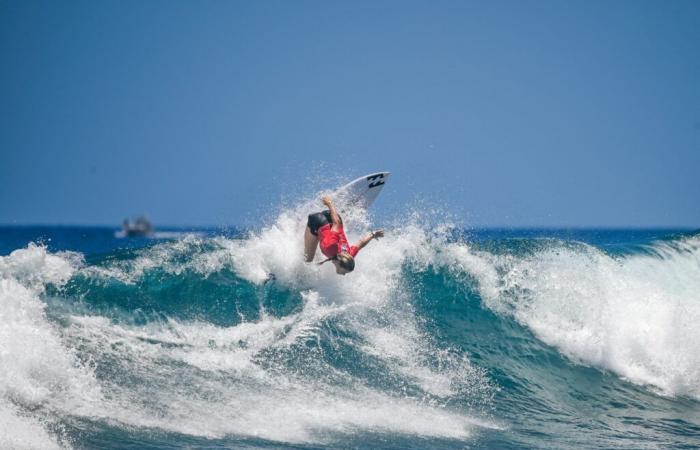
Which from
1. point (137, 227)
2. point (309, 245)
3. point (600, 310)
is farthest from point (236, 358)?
point (137, 227)

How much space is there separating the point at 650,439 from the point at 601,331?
3.07 m

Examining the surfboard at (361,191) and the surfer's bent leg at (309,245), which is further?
the surfboard at (361,191)

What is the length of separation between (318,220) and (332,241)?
0.54 meters

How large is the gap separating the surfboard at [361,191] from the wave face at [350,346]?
269mm

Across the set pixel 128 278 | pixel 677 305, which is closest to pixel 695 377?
pixel 677 305

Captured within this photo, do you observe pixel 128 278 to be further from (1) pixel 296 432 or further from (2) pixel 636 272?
(2) pixel 636 272

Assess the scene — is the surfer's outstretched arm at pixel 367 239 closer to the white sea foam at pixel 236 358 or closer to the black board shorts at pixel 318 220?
the black board shorts at pixel 318 220

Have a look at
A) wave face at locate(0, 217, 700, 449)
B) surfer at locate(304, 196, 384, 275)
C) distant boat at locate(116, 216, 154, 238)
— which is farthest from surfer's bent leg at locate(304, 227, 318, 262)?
distant boat at locate(116, 216, 154, 238)

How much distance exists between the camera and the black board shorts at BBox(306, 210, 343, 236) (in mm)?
10375

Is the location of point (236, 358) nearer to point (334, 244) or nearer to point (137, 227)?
point (334, 244)

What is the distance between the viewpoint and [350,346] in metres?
9.27

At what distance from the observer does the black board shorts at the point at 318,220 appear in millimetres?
10375

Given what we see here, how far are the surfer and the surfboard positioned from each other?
1.75 metres

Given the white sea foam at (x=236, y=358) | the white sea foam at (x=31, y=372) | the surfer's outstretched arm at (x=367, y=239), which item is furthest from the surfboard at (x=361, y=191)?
the white sea foam at (x=31, y=372)
